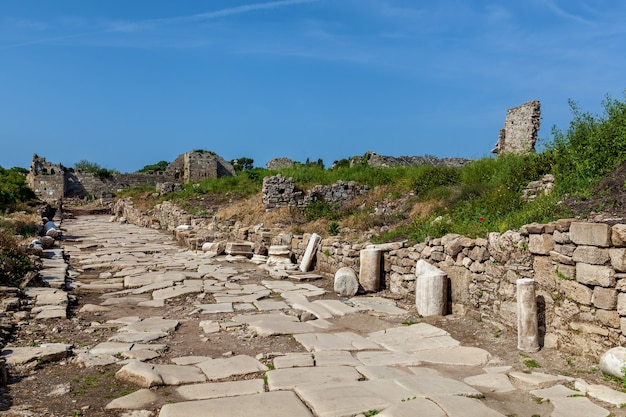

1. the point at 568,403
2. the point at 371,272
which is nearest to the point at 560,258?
the point at 568,403

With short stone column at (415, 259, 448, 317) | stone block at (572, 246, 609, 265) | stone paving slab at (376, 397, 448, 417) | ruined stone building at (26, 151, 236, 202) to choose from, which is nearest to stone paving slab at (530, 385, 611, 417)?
stone paving slab at (376, 397, 448, 417)

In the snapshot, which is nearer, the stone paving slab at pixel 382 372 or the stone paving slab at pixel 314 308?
the stone paving slab at pixel 382 372

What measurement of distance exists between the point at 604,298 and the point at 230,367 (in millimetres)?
3804

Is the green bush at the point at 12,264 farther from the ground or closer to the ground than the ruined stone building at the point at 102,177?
closer to the ground

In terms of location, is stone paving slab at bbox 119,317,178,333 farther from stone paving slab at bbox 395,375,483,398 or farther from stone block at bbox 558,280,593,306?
stone block at bbox 558,280,593,306

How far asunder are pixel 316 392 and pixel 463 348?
2.33 meters

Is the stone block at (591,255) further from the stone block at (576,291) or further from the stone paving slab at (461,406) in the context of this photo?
the stone paving slab at (461,406)

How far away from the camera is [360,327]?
6898 millimetres

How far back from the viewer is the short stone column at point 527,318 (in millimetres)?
5516

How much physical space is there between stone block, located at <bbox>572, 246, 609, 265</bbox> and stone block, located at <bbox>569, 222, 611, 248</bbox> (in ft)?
0.17

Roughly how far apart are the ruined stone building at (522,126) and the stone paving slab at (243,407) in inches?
569

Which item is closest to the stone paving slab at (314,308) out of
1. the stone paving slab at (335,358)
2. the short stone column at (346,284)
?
the short stone column at (346,284)

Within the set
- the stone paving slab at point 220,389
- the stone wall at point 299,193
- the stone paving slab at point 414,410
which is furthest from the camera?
the stone wall at point 299,193

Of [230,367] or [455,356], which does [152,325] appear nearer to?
[230,367]
